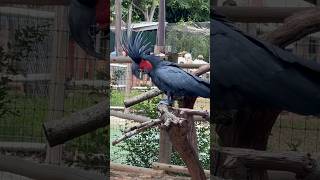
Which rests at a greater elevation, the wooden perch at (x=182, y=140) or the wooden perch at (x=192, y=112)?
the wooden perch at (x=192, y=112)

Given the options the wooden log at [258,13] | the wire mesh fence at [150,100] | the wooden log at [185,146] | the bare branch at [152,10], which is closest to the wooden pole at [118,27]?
the wire mesh fence at [150,100]

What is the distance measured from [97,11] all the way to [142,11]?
382cm

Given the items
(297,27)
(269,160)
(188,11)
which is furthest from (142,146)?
(297,27)

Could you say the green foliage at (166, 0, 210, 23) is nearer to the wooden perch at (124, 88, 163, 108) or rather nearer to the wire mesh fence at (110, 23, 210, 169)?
the wire mesh fence at (110, 23, 210, 169)

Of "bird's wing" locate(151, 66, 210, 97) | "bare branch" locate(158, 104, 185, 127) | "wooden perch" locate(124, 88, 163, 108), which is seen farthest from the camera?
"wooden perch" locate(124, 88, 163, 108)

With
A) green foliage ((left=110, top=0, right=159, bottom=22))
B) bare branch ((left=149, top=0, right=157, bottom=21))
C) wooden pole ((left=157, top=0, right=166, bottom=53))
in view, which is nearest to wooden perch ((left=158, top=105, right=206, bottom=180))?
wooden pole ((left=157, top=0, right=166, bottom=53))

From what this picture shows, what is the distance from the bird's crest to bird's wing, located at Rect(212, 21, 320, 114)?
2016mm

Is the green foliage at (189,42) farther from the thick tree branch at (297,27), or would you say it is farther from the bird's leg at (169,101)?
the thick tree branch at (297,27)

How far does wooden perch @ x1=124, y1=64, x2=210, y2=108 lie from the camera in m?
4.52

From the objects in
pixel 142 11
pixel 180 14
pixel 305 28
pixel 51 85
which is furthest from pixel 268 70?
pixel 142 11

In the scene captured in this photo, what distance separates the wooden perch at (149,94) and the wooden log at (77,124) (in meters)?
1.49

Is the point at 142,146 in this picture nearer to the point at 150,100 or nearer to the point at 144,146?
the point at 144,146

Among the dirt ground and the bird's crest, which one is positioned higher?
the bird's crest

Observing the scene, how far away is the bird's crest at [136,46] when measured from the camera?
15.4ft
